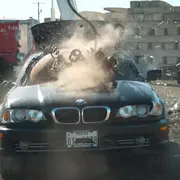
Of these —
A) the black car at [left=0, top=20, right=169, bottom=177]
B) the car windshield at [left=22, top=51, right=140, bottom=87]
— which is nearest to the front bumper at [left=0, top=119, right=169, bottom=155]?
the black car at [left=0, top=20, right=169, bottom=177]

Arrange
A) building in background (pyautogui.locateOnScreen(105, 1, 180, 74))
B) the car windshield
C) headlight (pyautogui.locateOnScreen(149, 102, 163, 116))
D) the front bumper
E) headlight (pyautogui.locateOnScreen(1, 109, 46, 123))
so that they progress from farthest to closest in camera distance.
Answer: building in background (pyautogui.locateOnScreen(105, 1, 180, 74))
the car windshield
headlight (pyautogui.locateOnScreen(149, 102, 163, 116))
headlight (pyautogui.locateOnScreen(1, 109, 46, 123))
the front bumper

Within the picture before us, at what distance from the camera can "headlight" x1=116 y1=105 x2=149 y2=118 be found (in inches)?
171

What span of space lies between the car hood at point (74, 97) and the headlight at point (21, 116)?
A: 2.2 inches

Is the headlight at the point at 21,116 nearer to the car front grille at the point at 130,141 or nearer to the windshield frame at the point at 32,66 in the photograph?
the car front grille at the point at 130,141

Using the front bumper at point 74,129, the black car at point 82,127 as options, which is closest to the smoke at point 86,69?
the black car at point 82,127

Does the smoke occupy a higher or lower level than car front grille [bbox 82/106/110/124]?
higher

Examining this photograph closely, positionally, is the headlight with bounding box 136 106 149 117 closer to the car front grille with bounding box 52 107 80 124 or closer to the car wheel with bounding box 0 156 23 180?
the car front grille with bounding box 52 107 80 124

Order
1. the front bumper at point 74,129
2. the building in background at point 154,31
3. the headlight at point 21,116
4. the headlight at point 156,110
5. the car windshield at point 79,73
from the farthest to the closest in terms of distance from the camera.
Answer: the building in background at point 154,31, the car windshield at point 79,73, the headlight at point 156,110, the headlight at point 21,116, the front bumper at point 74,129

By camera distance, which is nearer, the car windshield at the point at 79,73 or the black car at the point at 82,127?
the black car at the point at 82,127

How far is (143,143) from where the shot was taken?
434 cm

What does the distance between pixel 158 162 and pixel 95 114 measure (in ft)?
2.70

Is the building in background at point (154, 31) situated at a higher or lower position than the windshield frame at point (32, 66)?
higher

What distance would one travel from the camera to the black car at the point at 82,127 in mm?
4230

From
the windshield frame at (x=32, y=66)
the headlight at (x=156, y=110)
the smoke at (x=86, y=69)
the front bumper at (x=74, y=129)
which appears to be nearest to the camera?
the front bumper at (x=74, y=129)
